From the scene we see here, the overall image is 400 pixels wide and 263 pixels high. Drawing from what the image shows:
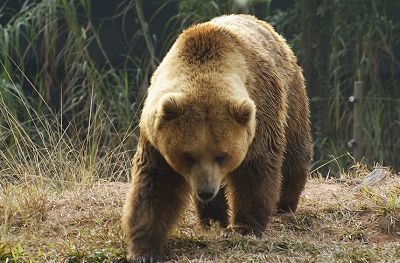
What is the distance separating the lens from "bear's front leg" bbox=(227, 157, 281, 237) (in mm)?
5621

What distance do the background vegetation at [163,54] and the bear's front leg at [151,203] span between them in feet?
11.9

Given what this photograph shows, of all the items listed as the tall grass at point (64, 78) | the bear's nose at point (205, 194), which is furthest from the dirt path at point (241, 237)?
the tall grass at point (64, 78)

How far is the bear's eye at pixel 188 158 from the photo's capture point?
5043 millimetres

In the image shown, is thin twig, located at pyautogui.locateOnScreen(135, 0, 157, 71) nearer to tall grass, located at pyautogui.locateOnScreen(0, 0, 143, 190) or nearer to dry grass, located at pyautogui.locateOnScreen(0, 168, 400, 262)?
tall grass, located at pyautogui.locateOnScreen(0, 0, 143, 190)

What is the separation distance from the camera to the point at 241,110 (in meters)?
5.07

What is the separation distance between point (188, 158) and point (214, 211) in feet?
3.81

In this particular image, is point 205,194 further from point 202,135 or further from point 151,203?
point 151,203

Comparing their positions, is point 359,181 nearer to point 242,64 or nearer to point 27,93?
point 242,64

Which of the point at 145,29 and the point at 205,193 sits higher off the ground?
the point at 205,193

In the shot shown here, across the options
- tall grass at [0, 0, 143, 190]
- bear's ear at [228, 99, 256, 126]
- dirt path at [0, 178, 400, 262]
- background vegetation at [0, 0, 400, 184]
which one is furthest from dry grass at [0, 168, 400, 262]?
background vegetation at [0, 0, 400, 184]

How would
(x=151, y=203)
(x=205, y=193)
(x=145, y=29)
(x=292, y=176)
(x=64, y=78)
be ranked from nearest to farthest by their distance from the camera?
(x=205, y=193)
(x=151, y=203)
(x=292, y=176)
(x=64, y=78)
(x=145, y=29)

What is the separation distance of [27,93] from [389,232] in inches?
205

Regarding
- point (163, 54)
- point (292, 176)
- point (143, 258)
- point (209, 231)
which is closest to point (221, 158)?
point (143, 258)

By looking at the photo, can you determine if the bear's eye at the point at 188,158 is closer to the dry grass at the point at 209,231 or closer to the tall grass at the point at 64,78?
the dry grass at the point at 209,231
